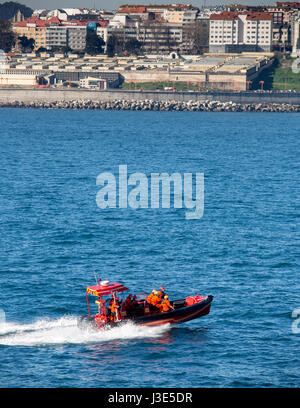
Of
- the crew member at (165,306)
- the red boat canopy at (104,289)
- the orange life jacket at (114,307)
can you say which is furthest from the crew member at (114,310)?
the crew member at (165,306)

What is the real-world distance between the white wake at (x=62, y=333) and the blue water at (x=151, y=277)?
0.09 m

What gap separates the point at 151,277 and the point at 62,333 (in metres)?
11.7

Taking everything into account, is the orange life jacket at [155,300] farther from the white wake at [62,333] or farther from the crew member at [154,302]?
the white wake at [62,333]

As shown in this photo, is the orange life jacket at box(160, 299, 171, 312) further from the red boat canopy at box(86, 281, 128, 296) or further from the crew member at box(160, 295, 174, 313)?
the red boat canopy at box(86, 281, 128, 296)

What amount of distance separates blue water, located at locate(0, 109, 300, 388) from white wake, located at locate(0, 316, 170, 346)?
93 millimetres

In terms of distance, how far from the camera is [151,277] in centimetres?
5266

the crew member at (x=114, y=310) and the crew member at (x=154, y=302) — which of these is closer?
the crew member at (x=114, y=310)

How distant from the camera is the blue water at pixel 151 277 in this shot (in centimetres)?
3812

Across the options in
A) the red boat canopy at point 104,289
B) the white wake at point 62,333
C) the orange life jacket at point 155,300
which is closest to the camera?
the white wake at point 62,333

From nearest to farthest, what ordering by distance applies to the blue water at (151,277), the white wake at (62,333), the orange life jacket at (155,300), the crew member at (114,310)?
the blue water at (151,277), the white wake at (62,333), the crew member at (114,310), the orange life jacket at (155,300)

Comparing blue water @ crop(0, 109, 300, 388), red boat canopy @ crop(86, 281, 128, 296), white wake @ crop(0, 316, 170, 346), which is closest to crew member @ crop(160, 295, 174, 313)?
white wake @ crop(0, 316, 170, 346)

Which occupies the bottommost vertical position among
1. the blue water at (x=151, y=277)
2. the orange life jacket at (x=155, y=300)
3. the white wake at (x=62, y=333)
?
the blue water at (x=151, y=277)

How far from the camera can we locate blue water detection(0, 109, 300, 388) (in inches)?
1501

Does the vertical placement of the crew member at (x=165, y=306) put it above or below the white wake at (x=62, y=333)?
above
